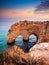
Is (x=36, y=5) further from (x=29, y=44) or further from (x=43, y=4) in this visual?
(x=29, y=44)

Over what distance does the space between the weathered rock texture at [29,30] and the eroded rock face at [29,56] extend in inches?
5.5

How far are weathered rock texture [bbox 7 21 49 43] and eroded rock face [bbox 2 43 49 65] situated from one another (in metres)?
0.14

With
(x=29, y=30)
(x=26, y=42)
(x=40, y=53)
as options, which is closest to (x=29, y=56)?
(x=40, y=53)

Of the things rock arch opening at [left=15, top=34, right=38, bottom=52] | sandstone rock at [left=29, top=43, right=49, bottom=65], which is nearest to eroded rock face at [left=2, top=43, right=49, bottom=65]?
sandstone rock at [left=29, top=43, right=49, bottom=65]

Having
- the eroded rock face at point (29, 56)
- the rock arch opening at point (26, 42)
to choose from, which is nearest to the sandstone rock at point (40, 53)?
the eroded rock face at point (29, 56)

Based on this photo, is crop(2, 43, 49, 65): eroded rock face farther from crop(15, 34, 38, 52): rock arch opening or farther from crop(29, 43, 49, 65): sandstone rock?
crop(15, 34, 38, 52): rock arch opening

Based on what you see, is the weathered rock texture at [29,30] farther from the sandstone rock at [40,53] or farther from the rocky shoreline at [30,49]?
the sandstone rock at [40,53]

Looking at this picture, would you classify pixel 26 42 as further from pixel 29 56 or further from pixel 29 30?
pixel 29 56

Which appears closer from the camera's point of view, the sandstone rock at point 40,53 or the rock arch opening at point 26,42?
the sandstone rock at point 40,53

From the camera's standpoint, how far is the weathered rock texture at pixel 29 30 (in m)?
3.55

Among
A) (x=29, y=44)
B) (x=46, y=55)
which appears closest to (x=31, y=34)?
(x=29, y=44)

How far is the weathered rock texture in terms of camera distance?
3.55 m

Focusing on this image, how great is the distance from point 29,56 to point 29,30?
0.40 m

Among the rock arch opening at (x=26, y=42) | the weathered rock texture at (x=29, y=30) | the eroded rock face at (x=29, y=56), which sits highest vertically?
the weathered rock texture at (x=29, y=30)
